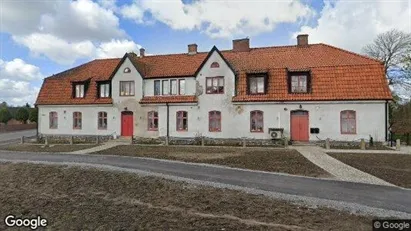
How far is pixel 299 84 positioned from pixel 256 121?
4500mm

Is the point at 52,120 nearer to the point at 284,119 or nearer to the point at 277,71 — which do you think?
the point at 277,71

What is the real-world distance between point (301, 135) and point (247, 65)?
7523 millimetres

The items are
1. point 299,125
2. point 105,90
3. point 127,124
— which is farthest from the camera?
point 105,90

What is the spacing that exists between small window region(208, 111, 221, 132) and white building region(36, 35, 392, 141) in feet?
0.28

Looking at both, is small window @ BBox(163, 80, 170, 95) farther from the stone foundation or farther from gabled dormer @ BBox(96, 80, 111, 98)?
gabled dormer @ BBox(96, 80, 111, 98)

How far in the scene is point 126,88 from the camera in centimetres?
2847

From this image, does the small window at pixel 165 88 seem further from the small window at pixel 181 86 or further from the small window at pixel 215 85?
the small window at pixel 215 85

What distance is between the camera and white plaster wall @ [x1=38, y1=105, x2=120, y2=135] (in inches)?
1114

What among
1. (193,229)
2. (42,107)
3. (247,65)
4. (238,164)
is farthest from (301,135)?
(42,107)

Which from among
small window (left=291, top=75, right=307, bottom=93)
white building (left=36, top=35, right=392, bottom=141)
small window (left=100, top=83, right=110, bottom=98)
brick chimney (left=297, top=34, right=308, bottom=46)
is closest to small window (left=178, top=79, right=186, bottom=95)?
white building (left=36, top=35, right=392, bottom=141)

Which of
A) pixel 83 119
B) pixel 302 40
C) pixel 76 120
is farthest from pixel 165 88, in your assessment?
pixel 302 40

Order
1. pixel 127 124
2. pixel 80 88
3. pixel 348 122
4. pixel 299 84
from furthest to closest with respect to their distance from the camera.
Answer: pixel 80 88 < pixel 127 124 < pixel 299 84 < pixel 348 122

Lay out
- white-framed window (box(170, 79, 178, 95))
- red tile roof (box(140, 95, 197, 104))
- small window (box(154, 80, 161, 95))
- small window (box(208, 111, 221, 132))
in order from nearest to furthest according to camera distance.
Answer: small window (box(208, 111, 221, 132))
red tile roof (box(140, 95, 197, 104))
white-framed window (box(170, 79, 178, 95))
small window (box(154, 80, 161, 95))

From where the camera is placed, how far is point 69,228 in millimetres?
7121
